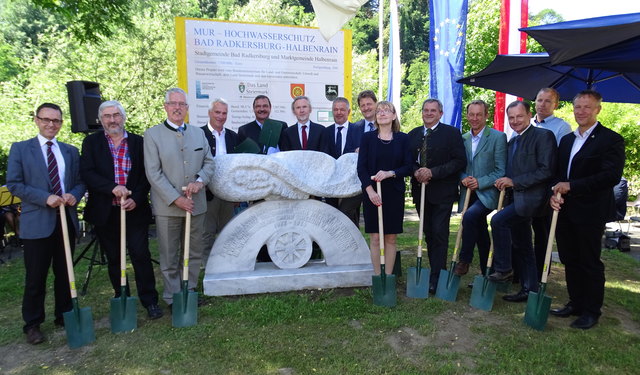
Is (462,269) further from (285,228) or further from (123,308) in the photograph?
(123,308)

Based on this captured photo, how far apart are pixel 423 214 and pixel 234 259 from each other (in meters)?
2.02

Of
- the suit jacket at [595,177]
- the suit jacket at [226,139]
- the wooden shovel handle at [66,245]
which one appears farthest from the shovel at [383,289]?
the wooden shovel handle at [66,245]

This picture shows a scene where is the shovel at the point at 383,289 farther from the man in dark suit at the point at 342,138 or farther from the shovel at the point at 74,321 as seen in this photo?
the shovel at the point at 74,321

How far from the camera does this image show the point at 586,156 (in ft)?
11.2

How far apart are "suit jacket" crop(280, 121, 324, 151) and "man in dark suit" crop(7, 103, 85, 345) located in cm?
225

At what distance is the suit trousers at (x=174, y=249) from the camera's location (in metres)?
3.81

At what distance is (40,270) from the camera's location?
335 cm

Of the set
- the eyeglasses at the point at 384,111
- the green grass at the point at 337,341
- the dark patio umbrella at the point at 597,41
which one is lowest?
the green grass at the point at 337,341

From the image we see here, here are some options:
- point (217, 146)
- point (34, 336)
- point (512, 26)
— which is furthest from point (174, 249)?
point (512, 26)

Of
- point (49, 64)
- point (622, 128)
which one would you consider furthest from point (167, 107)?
point (49, 64)

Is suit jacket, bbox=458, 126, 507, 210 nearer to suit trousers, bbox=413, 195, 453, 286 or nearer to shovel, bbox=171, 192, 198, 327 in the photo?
suit trousers, bbox=413, 195, 453, 286

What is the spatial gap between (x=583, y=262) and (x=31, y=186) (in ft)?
15.1

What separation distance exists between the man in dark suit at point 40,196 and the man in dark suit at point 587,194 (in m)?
4.08

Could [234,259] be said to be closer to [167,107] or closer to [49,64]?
[167,107]
